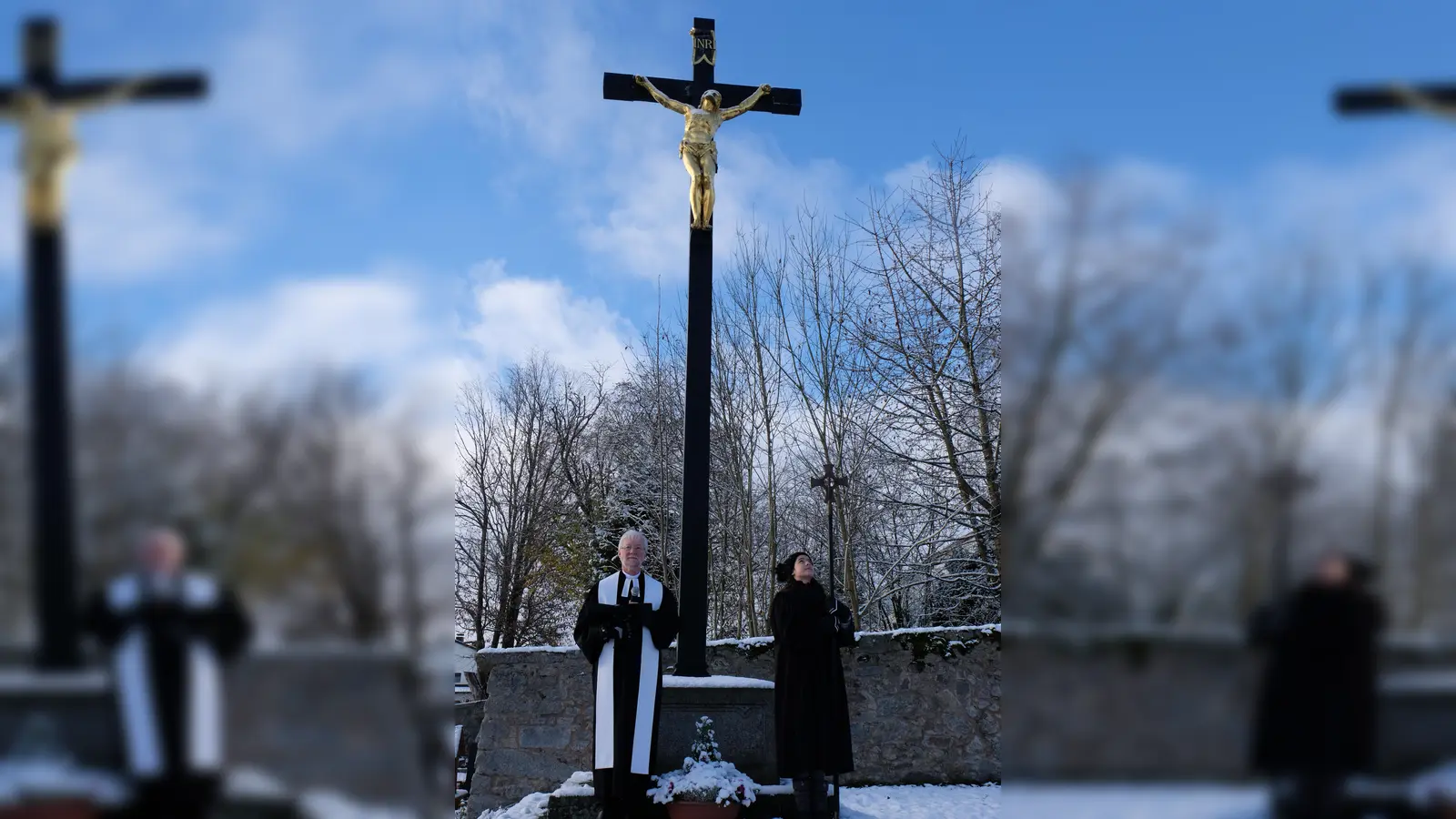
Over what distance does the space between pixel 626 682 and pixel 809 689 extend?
129cm

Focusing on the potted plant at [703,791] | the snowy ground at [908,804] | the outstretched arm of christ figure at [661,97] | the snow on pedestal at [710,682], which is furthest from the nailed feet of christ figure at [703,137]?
the snowy ground at [908,804]
